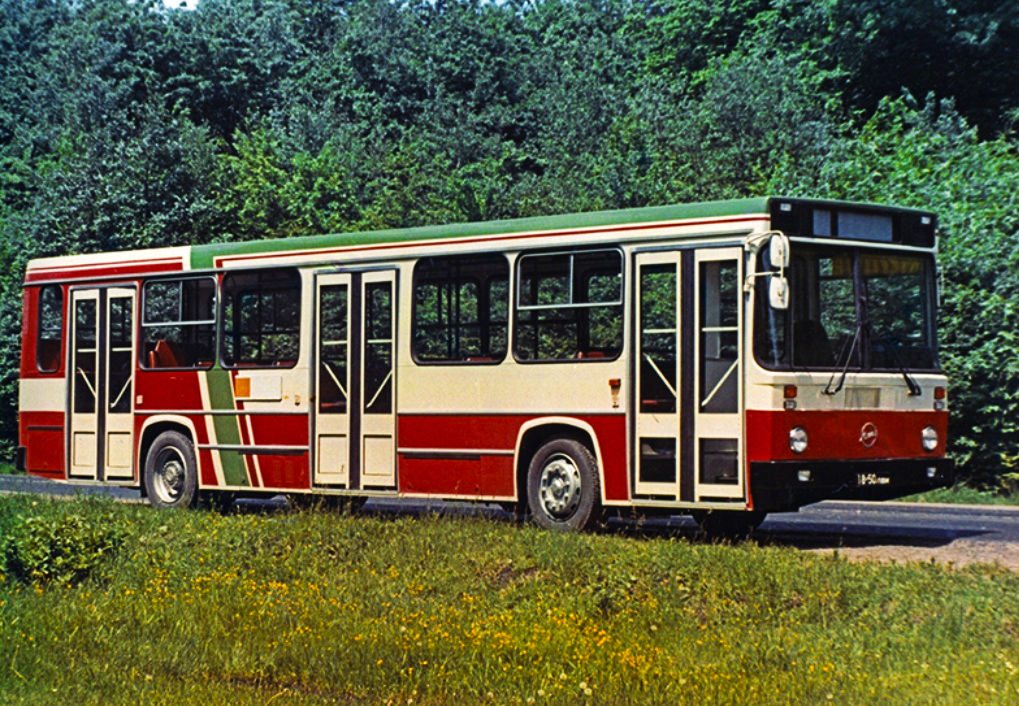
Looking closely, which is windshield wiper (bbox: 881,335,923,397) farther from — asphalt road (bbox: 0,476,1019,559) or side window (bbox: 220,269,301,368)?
side window (bbox: 220,269,301,368)

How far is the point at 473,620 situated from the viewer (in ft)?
37.3

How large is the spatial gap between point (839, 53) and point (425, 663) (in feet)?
115

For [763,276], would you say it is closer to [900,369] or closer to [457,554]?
[900,369]

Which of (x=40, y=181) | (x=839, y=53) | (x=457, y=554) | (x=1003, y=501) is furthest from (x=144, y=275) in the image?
(x=839, y=53)

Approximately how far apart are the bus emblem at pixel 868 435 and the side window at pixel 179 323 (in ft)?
26.3

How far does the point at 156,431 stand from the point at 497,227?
5805mm

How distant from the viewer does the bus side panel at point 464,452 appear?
16562 mm

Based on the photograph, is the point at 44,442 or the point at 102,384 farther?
the point at 44,442

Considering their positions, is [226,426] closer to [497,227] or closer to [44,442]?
[44,442]

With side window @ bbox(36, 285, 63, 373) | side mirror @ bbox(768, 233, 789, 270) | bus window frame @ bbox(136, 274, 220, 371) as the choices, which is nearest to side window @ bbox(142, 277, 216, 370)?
bus window frame @ bbox(136, 274, 220, 371)

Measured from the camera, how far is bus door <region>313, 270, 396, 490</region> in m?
17.8

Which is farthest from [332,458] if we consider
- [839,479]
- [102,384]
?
[839,479]

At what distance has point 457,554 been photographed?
14180 millimetres

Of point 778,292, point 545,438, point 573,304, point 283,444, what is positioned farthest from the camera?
point 283,444
